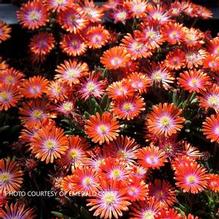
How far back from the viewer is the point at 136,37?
7.87 feet

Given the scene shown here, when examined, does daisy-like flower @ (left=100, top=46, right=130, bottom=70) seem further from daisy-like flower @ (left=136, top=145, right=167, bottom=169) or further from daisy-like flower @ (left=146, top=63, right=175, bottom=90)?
daisy-like flower @ (left=136, top=145, right=167, bottom=169)

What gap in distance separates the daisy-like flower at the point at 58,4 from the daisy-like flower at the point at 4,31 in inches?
9.4

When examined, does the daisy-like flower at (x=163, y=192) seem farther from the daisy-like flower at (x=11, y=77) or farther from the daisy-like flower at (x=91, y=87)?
the daisy-like flower at (x=11, y=77)

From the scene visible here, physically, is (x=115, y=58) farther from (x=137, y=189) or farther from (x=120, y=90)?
(x=137, y=189)

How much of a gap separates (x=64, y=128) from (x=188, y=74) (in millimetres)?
605

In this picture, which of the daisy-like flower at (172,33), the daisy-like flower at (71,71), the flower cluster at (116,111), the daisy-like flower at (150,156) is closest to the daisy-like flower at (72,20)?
the flower cluster at (116,111)

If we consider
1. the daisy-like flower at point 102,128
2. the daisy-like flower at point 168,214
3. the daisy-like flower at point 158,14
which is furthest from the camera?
the daisy-like flower at point 158,14

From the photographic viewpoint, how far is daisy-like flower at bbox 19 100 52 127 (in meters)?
2.14

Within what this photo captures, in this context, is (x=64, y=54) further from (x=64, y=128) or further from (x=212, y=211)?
(x=212, y=211)

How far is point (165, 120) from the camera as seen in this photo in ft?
6.74

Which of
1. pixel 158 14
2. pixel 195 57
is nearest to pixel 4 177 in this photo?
pixel 195 57

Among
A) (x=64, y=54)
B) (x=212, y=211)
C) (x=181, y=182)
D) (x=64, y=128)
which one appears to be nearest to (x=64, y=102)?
(x=64, y=128)

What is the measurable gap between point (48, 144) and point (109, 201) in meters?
0.36

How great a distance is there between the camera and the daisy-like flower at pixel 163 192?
1.89m
